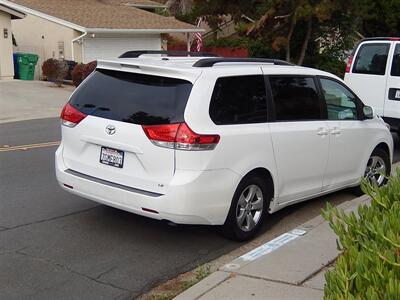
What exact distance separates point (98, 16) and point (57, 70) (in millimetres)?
5678

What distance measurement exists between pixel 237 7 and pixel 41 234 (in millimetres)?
22506

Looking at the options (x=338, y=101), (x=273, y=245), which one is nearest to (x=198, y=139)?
(x=273, y=245)

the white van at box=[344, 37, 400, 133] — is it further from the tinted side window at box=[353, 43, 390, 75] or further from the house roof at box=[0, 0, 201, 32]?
the house roof at box=[0, 0, 201, 32]

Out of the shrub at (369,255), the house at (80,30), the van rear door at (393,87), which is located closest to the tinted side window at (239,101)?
the shrub at (369,255)

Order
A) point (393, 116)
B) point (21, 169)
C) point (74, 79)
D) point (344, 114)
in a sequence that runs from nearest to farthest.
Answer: point (344, 114)
point (21, 169)
point (393, 116)
point (74, 79)

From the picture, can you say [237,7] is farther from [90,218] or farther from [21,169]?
[90,218]

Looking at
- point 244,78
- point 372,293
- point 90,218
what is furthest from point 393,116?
point 372,293

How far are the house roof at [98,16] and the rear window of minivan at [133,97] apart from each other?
22469 millimetres

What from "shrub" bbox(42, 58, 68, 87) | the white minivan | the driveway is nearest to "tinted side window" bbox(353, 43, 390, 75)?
the white minivan

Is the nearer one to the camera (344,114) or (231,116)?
(231,116)

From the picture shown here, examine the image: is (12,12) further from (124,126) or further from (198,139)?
(198,139)

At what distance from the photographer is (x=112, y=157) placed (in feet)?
18.0

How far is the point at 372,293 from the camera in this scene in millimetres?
2432

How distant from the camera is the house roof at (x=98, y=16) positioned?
28.7 m
